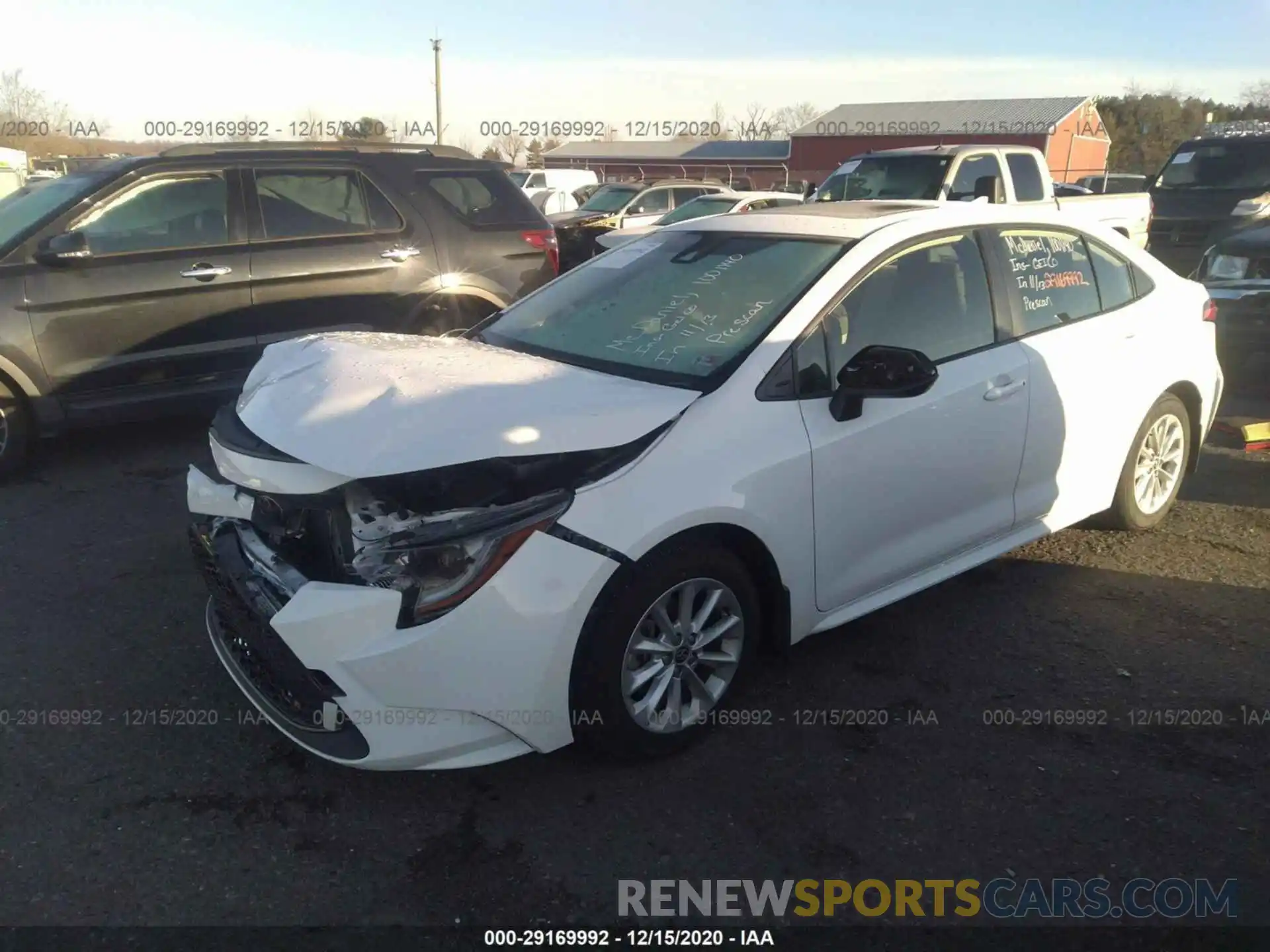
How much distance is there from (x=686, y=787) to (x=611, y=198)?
16.6 m

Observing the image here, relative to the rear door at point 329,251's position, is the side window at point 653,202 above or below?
above

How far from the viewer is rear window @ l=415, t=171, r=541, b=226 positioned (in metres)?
7.12

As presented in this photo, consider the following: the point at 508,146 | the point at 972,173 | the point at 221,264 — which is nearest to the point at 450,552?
the point at 221,264

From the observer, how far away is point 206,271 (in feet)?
20.2

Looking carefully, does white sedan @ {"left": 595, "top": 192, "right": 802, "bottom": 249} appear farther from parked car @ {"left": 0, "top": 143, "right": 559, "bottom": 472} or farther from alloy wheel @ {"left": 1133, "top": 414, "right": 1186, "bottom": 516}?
alloy wheel @ {"left": 1133, "top": 414, "right": 1186, "bottom": 516}

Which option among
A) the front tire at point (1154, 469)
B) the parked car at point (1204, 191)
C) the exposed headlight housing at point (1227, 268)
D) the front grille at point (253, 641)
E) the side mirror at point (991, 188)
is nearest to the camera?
the front grille at point (253, 641)

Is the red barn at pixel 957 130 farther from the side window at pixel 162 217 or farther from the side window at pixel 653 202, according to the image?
the side window at pixel 162 217

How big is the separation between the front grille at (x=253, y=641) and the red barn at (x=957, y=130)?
44.5 meters

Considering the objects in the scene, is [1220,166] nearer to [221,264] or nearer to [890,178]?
[890,178]

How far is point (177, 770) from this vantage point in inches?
123

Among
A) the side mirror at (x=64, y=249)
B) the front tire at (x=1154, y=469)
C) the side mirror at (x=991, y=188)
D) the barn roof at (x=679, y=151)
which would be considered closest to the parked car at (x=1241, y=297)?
the side mirror at (x=991, y=188)

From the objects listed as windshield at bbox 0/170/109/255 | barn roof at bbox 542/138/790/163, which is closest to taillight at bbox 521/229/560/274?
windshield at bbox 0/170/109/255

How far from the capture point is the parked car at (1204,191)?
13.2 meters

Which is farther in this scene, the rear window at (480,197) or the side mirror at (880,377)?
the rear window at (480,197)
